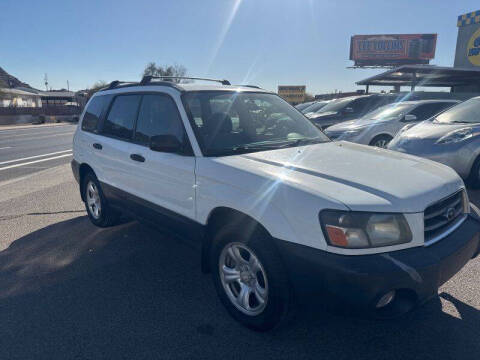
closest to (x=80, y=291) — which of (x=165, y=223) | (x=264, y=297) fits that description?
(x=165, y=223)

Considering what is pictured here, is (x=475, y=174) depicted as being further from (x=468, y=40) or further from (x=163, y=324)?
(x=468, y=40)

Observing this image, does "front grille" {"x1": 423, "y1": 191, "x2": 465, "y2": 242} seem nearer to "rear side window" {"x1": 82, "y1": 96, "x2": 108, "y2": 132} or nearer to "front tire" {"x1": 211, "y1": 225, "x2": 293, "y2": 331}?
"front tire" {"x1": 211, "y1": 225, "x2": 293, "y2": 331}

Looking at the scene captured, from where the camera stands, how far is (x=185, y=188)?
2.94m

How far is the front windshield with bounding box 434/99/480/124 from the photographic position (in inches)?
234

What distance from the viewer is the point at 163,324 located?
2662 mm

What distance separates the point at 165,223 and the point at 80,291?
94cm

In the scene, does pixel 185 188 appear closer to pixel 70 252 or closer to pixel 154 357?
pixel 154 357

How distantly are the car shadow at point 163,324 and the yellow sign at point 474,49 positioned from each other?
998 inches

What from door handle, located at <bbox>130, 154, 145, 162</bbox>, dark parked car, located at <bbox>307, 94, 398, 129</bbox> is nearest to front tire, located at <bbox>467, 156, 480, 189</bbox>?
door handle, located at <bbox>130, 154, 145, 162</bbox>

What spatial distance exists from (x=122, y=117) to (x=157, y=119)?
0.79 m

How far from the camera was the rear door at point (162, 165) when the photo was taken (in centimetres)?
293

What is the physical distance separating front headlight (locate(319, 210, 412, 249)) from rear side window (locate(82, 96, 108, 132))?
347 cm

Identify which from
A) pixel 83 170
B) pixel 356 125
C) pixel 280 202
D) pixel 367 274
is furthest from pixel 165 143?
pixel 356 125

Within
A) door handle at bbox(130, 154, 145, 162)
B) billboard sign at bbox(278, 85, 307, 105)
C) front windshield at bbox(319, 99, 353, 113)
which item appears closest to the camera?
door handle at bbox(130, 154, 145, 162)
